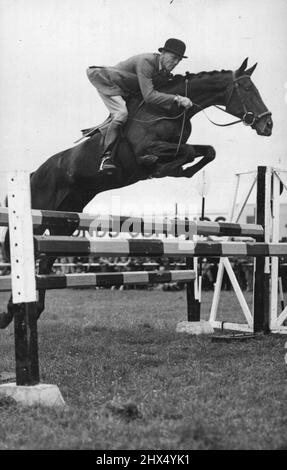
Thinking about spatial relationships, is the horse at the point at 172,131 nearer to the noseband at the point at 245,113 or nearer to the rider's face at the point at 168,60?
the noseband at the point at 245,113

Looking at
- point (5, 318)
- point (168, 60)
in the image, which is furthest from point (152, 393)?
point (168, 60)

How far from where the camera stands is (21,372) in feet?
9.76

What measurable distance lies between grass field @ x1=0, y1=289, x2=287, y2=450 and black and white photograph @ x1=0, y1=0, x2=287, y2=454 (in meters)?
Answer: 0.01

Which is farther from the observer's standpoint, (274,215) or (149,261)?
(149,261)

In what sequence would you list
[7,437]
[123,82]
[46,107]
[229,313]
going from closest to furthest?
1. [7,437]
2. [123,82]
3. [46,107]
4. [229,313]

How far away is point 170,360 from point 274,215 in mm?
2201

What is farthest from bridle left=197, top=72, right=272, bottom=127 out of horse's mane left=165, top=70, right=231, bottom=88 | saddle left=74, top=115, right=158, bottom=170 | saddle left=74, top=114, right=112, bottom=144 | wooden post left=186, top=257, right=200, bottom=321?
wooden post left=186, top=257, right=200, bottom=321

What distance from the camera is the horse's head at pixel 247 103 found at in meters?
5.05

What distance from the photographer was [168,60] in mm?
5047

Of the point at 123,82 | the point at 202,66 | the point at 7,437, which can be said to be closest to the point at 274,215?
the point at 202,66

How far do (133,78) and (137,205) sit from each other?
1.54m

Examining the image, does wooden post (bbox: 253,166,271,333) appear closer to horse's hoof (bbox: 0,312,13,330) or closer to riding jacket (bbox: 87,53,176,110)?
riding jacket (bbox: 87,53,176,110)

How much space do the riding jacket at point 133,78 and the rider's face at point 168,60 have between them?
4 centimetres

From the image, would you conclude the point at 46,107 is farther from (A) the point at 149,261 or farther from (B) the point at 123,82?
(A) the point at 149,261
